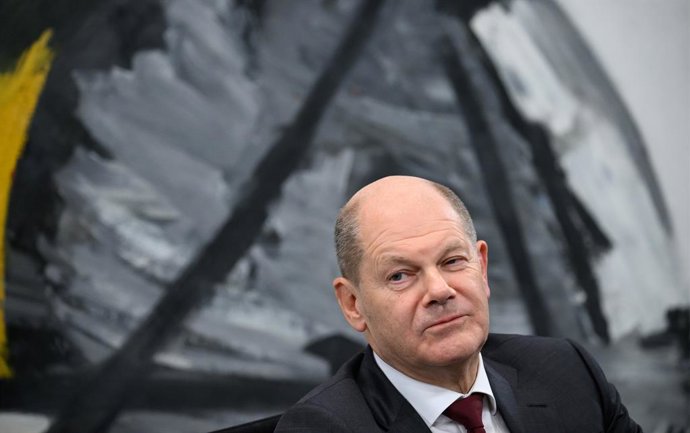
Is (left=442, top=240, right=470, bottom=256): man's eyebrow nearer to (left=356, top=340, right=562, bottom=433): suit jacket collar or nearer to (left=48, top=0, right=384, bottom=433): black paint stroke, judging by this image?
(left=356, top=340, right=562, bottom=433): suit jacket collar

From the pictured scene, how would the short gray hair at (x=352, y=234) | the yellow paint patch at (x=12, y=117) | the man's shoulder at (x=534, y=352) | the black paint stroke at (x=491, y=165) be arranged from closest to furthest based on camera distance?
the short gray hair at (x=352, y=234) → the man's shoulder at (x=534, y=352) → the yellow paint patch at (x=12, y=117) → the black paint stroke at (x=491, y=165)

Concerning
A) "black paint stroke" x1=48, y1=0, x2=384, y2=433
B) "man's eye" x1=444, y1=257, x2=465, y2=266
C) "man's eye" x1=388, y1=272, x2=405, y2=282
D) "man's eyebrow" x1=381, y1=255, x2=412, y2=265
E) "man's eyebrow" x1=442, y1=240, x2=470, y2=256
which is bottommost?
"black paint stroke" x1=48, y1=0, x2=384, y2=433

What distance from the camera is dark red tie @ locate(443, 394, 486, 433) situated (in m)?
1.37

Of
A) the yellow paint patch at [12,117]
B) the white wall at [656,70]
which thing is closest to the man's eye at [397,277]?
the yellow paint patch at [12,117]

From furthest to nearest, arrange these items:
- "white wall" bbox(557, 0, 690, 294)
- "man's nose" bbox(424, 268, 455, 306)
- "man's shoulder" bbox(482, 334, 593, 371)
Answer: "white wall" bbox(557, 0, 690, 294) < "man's shoulder" bbox(482, 334, 593, 371) < "man's nose" bbox(424, 268, 455, 306)

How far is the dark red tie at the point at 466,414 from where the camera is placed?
1.37m

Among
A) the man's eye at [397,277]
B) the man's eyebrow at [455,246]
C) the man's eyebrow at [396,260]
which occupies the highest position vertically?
the man's eyebrow at [455,246]

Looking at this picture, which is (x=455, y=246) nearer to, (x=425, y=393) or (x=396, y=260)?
(x=396, y=260)

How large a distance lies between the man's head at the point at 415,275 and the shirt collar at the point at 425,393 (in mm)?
15

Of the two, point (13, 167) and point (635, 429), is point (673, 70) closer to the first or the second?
point (635, 429)

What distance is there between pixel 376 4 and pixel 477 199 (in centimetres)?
83

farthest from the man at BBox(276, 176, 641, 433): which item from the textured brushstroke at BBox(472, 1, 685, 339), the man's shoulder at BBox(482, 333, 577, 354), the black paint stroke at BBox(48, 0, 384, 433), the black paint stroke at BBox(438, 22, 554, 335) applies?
the textured brushstroke at BBox(472, 1, 685, 339)

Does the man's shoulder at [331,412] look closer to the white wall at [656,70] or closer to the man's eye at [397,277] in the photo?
the man's eye at [397,277]

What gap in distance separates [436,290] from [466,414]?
0.78 ft
